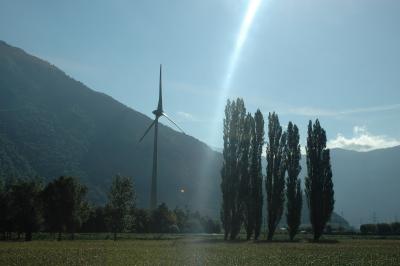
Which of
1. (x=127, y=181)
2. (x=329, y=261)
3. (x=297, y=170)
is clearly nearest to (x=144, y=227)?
(x=127, y=181)

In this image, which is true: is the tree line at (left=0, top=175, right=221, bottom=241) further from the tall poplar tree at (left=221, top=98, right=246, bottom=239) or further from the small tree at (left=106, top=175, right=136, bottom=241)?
the tall poplar tree at (left=221, top=98, right=246, bottom=239)

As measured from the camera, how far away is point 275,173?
72.2 meters

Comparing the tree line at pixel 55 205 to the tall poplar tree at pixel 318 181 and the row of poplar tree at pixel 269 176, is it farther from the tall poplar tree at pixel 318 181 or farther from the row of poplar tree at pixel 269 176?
the tall poplar tree at pixel 318 181

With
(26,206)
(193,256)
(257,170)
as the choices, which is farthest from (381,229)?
(193,256)

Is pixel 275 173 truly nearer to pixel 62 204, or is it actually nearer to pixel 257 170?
pixel 257 170

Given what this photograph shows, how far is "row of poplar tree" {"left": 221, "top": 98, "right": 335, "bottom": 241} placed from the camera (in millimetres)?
65875

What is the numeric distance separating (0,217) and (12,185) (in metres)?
4.74

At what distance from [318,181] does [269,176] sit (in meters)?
7.31

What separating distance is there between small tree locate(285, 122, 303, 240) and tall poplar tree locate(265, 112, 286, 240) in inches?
45.3

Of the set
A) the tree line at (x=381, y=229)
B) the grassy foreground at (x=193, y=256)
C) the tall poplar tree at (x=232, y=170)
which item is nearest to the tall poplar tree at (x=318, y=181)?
the tall poplar tree at (x=232, y=170)

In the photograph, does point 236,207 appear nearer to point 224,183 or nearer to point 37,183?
point 224,183

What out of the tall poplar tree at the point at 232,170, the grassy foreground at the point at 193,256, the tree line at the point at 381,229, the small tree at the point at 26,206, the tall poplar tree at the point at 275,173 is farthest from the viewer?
the tree line at the point at 381,229

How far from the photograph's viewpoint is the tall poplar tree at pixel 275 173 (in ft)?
225

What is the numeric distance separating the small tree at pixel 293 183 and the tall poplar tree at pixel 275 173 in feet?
3.78
